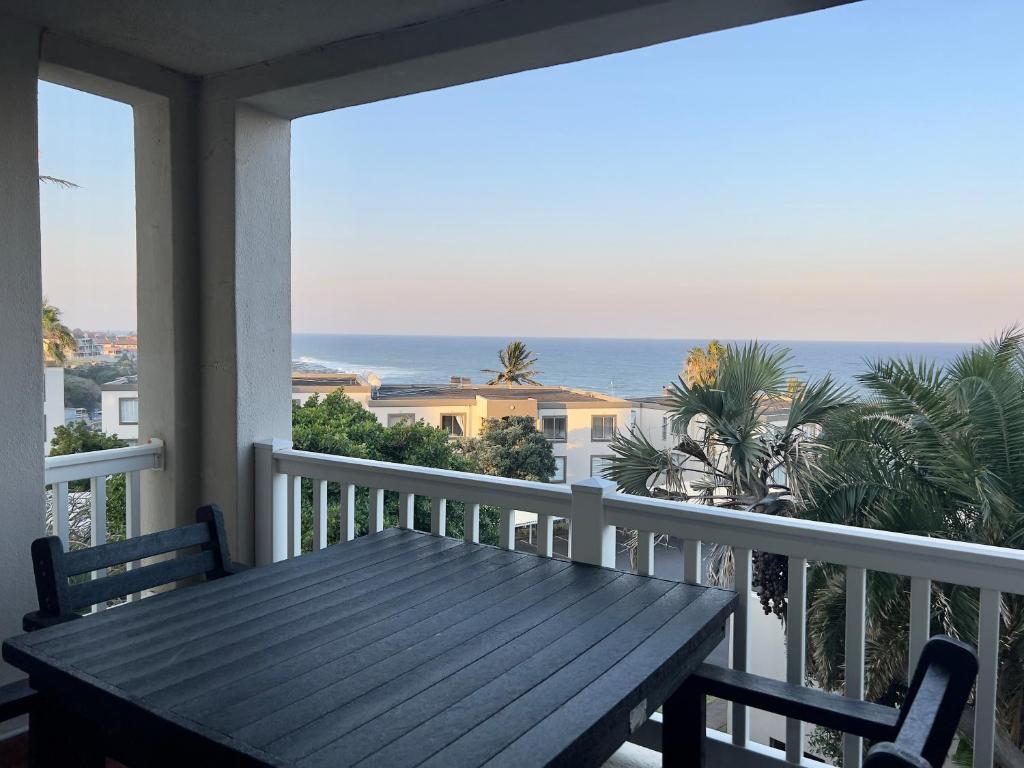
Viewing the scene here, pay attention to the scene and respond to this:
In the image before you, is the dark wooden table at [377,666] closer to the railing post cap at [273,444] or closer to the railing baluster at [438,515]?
the railing baluster at [438,515]

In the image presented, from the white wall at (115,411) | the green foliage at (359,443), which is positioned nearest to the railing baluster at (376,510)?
the green foliage at (359,443)

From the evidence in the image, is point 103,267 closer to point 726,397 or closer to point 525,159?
point 726,397

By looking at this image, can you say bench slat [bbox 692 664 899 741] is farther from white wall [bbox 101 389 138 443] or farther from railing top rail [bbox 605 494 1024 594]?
white wall [bbox 101 389 138 443]

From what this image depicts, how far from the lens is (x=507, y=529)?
260 cm

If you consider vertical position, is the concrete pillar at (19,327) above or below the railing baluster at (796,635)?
above

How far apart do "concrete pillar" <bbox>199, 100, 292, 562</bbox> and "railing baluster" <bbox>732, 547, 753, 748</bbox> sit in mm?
2145

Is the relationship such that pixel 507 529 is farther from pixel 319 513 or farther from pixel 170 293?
pixel 170 293

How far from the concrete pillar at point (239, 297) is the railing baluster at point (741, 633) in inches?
84.5

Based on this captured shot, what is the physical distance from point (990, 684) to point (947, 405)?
6400 mm

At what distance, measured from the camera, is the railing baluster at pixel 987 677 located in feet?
5.72

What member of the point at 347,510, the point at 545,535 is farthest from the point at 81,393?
the point at 545,535

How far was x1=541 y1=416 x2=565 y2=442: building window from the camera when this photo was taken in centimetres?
2341

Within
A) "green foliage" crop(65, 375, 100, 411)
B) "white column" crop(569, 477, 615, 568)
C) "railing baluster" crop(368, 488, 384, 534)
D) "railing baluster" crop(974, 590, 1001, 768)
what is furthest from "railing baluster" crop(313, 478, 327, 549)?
"green foliage" crop(65, 375, 100, 411)

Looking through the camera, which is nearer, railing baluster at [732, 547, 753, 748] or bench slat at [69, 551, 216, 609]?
bench slat at [69, 551, 216, 609]
